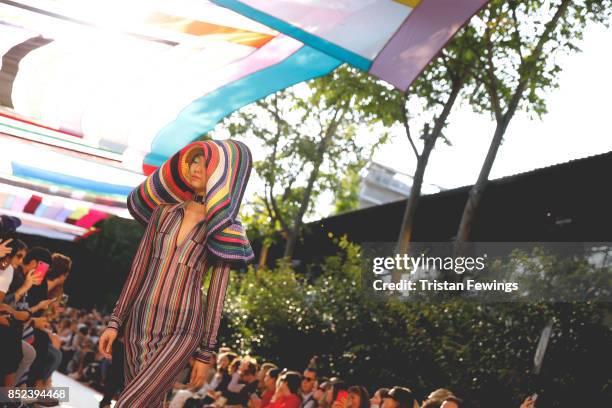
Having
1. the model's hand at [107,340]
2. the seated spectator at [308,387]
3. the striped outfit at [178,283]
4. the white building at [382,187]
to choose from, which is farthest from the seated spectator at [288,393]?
the white building at [382,187]

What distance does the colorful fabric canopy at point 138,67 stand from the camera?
6.17 meters

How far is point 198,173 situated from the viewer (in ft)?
14.3

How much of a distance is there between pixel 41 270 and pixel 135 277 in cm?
385

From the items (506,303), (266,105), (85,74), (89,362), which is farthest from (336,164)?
(85,74)

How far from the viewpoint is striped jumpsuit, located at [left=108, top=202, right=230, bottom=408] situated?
394 cm

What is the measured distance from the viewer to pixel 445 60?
601 inches

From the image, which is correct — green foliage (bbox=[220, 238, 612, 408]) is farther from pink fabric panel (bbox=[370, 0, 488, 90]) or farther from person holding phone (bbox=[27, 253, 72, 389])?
person holding phone (bbox=[27, 253, 72, 389])

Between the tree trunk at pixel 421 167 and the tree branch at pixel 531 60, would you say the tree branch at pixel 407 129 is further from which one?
the tree branch at pixel 531 60

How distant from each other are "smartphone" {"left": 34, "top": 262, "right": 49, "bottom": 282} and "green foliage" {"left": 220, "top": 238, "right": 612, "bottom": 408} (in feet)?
13.3

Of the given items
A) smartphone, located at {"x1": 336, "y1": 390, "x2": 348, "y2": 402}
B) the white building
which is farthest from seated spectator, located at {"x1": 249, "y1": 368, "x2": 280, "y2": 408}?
the white building

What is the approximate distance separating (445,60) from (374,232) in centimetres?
882

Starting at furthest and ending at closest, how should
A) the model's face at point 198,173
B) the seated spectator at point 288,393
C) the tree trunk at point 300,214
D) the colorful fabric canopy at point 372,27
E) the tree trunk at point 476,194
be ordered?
the tree trunk at point 300,214 < the tree trunk at point 476,194 < the seated spectator at point 288,393 < the colorful fabric canopy at point 372,27 < the model's face at point 198,173

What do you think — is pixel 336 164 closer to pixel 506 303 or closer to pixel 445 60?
pixel 445 60

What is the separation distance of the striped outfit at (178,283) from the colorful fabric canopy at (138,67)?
199cm
